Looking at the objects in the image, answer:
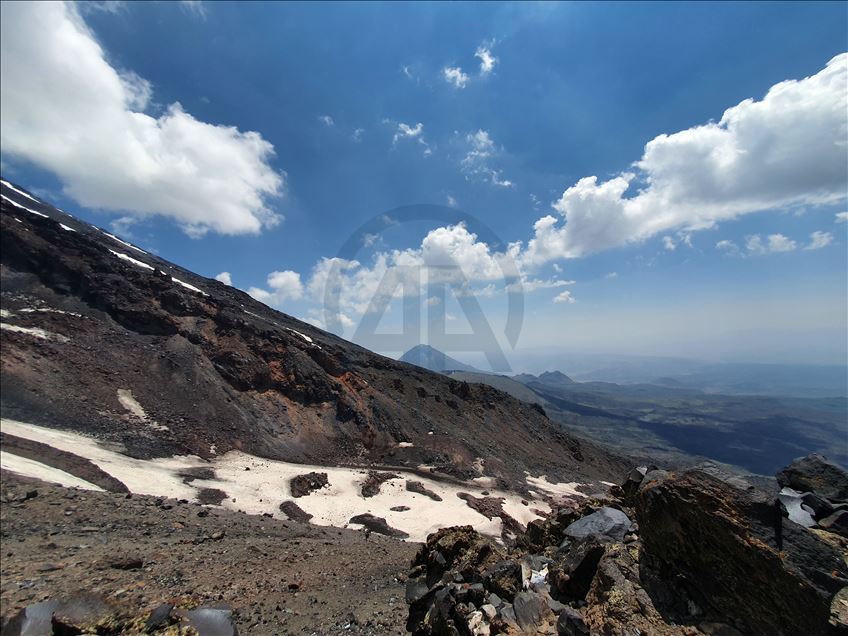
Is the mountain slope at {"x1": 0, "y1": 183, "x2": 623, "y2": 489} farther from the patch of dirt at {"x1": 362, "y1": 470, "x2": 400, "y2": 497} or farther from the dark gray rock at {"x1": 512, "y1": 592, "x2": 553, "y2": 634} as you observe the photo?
the dark gray rock at {"x1": 512, "y1": 592, "x2": 553, "y2": 634}

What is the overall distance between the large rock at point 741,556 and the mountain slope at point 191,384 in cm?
3450

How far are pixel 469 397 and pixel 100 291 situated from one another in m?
53.7

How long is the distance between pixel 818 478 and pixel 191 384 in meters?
46.1

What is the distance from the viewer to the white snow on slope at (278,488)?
2506 cm

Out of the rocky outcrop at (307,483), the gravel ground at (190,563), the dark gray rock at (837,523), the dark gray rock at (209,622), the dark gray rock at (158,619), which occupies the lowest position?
the rocky outcrop at (307,483)

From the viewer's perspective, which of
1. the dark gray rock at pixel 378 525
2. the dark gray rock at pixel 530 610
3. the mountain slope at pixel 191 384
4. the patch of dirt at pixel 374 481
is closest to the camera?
the dark gray rock at pixel 530 610

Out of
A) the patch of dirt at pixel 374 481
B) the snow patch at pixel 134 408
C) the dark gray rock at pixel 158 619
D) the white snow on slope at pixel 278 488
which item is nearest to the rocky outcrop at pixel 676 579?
the dark gray rock at pixel 158 619

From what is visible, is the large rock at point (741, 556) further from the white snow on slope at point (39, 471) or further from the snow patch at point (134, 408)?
the snow patch at point (134, 408)

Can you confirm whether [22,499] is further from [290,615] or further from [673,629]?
[673,629]

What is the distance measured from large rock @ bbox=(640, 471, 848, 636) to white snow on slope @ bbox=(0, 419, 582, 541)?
21898mm

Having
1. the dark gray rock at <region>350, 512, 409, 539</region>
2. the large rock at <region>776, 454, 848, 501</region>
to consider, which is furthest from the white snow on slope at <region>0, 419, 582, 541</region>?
the large rock at <region>776, 454, 848, 501</region>

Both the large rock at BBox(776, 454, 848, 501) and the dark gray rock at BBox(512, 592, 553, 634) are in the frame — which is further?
the large rock at BBox(776, 454, 848, 501)

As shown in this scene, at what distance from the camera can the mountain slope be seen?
3222 cm

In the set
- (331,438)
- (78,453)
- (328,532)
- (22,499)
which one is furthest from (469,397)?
(22,499)
